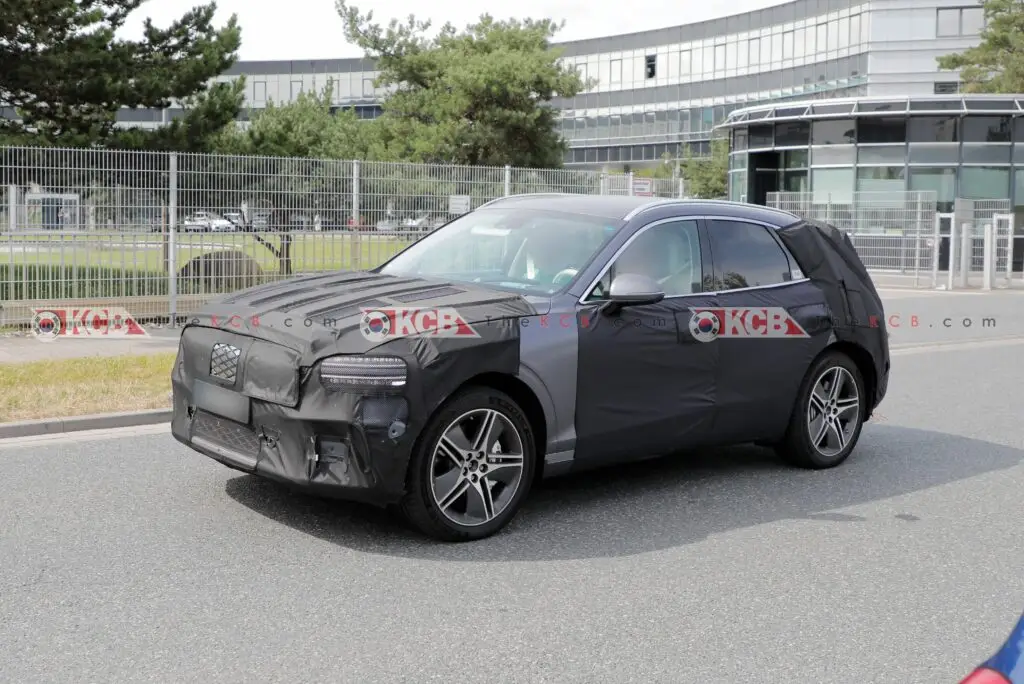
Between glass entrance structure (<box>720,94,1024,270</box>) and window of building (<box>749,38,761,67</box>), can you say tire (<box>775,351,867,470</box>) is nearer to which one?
glass entrance structure (<box>720,94,1024,270</box>)

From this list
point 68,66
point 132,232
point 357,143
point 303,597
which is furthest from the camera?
point 357,143

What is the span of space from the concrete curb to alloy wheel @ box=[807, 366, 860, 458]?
4690 mm

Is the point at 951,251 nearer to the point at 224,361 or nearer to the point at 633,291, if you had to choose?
the point at 633,291

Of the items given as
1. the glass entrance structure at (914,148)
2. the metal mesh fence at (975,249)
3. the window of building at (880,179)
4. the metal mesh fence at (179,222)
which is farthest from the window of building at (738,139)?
the metal mesh fence at (179,222)

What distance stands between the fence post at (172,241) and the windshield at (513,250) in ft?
27.8

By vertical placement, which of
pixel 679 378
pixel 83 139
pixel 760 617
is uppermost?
pixel 83 139

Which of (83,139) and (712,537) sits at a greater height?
(83,139)

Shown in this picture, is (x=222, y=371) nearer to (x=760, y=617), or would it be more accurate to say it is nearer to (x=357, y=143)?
(x=760, y=617)

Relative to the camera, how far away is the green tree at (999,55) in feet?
148

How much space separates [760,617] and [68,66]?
16.9 m

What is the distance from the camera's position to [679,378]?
676 centimetres

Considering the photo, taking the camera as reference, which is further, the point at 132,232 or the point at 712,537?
the point at 132,232

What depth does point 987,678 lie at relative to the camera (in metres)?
2.04

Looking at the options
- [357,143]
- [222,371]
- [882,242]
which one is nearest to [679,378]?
[222,371]
